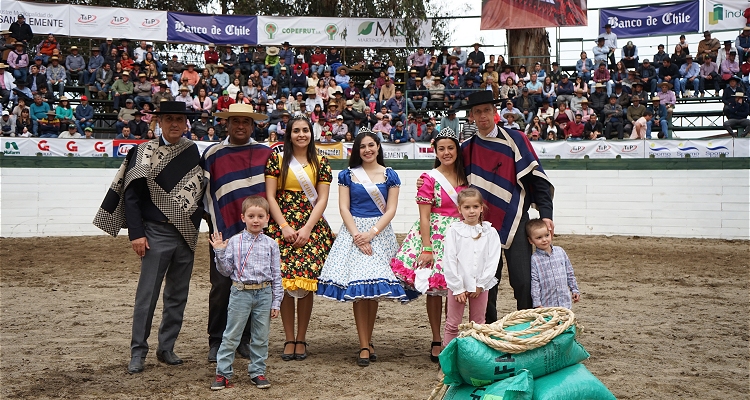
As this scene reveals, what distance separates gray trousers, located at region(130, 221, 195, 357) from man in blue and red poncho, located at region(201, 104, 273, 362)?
0.78 feet

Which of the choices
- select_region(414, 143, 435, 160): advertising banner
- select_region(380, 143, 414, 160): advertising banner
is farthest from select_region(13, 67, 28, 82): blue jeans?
select_region(414, 143, 435, 160): advertising banner

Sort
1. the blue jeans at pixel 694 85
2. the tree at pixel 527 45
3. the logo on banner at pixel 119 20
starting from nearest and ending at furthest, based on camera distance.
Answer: the blue jeans at pixel 694 85
the logo on banner at pixel 119 20
the tree at pixel 527 45

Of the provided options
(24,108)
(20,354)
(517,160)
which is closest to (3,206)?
(24,108)

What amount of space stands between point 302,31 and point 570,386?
19597 millimetres

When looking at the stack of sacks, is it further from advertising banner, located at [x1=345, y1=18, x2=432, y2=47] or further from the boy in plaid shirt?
advertising banner, located at [x1=345, y1=18, x2=432, y2=47]

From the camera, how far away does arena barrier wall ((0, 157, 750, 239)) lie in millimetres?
14758

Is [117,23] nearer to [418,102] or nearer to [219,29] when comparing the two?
[219,29]

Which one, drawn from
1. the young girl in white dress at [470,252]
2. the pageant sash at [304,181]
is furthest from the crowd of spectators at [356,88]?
the young girl in white dress at [470,252]

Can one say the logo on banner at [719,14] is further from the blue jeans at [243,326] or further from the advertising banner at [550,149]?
the blue jeans at [243,326]

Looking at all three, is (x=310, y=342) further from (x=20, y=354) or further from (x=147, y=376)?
(x=20, y=354)

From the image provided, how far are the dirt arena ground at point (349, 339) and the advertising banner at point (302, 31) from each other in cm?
1192

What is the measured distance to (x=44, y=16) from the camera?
67.4ft

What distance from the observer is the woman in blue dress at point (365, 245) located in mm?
5613

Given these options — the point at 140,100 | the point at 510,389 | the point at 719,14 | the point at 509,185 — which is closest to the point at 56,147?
the point at 140,100
